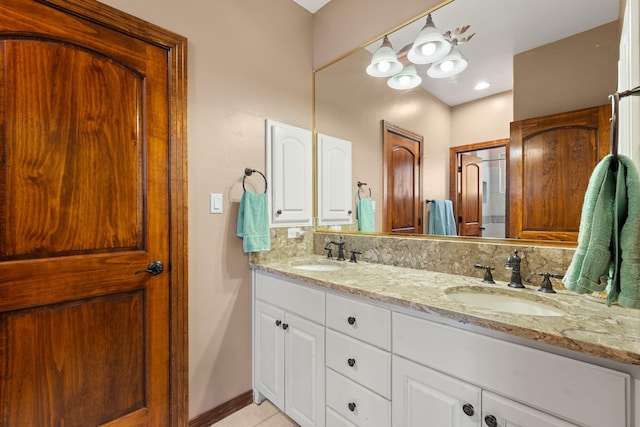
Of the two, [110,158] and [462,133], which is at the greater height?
[462,133]

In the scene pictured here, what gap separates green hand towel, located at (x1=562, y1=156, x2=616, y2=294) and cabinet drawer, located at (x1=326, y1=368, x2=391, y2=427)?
0.79m

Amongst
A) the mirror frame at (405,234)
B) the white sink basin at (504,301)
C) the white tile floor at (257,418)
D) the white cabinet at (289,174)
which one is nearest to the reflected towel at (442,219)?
the mirror frame at (405,234)

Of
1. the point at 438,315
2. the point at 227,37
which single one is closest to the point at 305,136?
the point at 227,37

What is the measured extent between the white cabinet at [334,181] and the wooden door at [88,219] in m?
1.02

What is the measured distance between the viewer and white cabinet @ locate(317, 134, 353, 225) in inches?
→ 83.8

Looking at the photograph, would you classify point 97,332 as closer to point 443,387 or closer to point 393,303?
point 393,303

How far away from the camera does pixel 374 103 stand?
75.9 inches

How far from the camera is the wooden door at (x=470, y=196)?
1.45 meters

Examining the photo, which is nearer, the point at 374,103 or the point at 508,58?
the point at 508,58

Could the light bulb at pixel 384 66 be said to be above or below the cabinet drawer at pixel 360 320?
above

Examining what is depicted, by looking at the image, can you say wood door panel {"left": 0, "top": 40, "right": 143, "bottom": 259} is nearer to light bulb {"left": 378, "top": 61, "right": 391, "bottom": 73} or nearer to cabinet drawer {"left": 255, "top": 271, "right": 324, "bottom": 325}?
cabinet drawer {"left": 255, "top": 271, "right": 324, "bottom": 325}

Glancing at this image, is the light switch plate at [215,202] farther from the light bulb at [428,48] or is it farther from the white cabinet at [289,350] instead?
the light bulb at [428,48]

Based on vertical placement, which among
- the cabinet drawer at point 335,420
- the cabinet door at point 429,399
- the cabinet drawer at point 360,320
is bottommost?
the cabinet drawer at point 335,420

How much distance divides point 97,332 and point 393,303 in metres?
1.32
